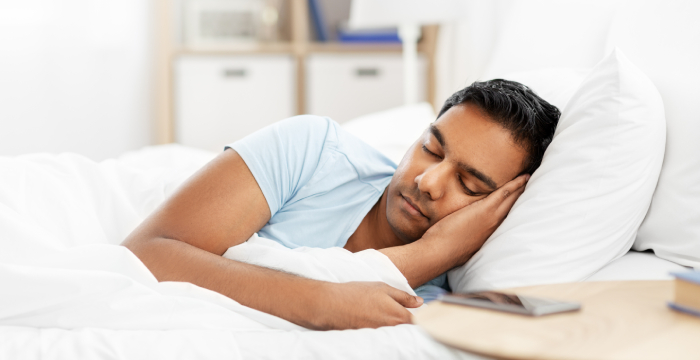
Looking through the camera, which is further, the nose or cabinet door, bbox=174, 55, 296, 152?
cabinet door, bbox=174, 55, 296, 152

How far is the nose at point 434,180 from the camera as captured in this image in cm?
98

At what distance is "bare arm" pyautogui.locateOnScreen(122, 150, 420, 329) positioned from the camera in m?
0.78

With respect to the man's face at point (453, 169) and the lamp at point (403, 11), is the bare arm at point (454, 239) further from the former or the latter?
the lamp at point (403, 11)

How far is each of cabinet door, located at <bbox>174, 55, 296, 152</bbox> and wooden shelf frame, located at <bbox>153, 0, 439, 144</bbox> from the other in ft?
0.13

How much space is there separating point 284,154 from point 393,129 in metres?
0.95

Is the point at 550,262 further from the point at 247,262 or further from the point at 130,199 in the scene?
the point at 130,199

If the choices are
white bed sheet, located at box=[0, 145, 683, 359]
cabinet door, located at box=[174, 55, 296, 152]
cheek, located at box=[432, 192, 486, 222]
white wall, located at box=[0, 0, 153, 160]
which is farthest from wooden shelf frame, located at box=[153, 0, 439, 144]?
white bed sheet, located at box=[0, 145, 683, 359]

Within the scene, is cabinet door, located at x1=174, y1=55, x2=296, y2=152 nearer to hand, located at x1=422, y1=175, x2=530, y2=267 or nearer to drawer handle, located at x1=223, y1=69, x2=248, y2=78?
drawer handle, located at x1=223, y1=69, x2=248, y2=78

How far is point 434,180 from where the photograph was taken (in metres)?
0.98

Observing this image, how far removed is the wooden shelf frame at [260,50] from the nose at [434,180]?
2.17 metres

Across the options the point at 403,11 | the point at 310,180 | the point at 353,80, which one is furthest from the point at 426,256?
the point at 353,80

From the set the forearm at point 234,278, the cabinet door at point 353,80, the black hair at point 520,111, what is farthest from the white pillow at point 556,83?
the cabinet door at point 353,80

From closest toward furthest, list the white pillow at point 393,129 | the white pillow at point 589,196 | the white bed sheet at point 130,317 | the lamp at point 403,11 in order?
the white bed sheet at point 130,317
the white pillow at point 589,196
the white pillow at point 393,129
the lamp at point 403,11

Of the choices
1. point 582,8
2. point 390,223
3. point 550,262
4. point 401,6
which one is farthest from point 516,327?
point 401,6
